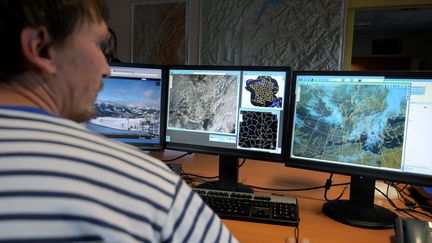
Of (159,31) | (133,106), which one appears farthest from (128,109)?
(159,31)

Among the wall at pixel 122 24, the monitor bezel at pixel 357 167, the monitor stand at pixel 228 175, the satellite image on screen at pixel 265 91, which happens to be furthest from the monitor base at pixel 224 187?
the wall at pixel 122 24

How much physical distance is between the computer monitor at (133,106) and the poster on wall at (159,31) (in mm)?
1918

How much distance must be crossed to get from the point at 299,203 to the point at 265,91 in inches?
16.4

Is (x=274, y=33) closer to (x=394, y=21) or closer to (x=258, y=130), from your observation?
(x=258, y=130)

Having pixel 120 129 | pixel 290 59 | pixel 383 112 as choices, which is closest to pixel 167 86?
pixel 120 129

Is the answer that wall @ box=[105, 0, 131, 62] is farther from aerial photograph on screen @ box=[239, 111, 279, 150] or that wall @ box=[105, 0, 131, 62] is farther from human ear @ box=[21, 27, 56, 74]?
human ear @ box=[21, 27, 56, 74]

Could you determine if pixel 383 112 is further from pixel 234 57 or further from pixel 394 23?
pixel 394 23

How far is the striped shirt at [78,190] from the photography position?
355 millimetres

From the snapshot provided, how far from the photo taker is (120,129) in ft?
4.67

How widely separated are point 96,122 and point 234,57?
1.93 m

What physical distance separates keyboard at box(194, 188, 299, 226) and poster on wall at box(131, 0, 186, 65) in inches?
91.1

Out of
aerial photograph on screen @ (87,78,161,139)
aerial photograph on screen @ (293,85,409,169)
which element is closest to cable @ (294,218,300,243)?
aerial photograph on screen @ (293,85,409,169)

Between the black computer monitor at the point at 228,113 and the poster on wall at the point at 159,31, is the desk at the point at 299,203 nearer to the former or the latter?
the black computer monitor at the point at 228,113

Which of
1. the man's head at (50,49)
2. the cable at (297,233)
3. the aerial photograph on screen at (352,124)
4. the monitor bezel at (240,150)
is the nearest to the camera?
the man's head at (50,49)
